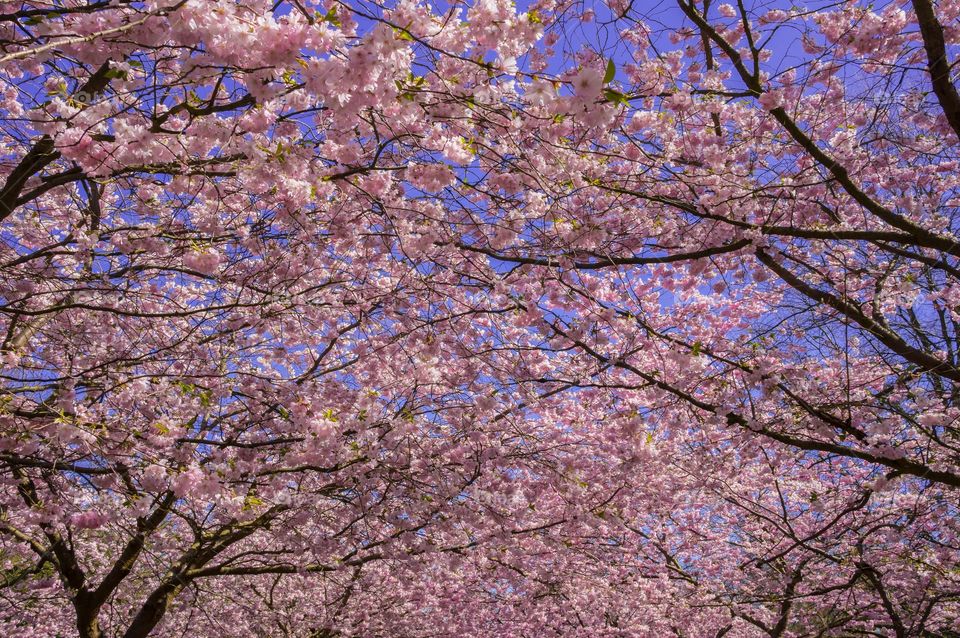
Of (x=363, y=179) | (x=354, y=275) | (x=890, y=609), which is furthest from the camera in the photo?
(x=890, y=609)

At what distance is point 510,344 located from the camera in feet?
20.9

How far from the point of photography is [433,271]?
236 inches

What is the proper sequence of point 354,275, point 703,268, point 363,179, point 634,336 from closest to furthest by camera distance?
point 363,179, point 634,336, point 354,275, point 703,268

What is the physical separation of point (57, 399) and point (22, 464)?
762 mm

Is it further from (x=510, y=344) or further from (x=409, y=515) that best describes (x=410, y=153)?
(x=409, y=515)

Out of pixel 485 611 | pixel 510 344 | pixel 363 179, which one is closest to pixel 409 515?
pixel 510 344

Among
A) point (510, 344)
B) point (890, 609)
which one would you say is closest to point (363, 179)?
point (510, 344)

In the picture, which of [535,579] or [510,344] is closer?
[510,344]

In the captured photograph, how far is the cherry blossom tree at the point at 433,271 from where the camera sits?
367 centimetres

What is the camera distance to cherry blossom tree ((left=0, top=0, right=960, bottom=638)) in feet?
12.0

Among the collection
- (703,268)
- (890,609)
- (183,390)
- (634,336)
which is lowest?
(183,390)

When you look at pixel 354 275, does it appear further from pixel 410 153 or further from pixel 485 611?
pixel 485 611

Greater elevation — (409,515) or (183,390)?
(409,515)

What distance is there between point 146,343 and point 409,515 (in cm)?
331
